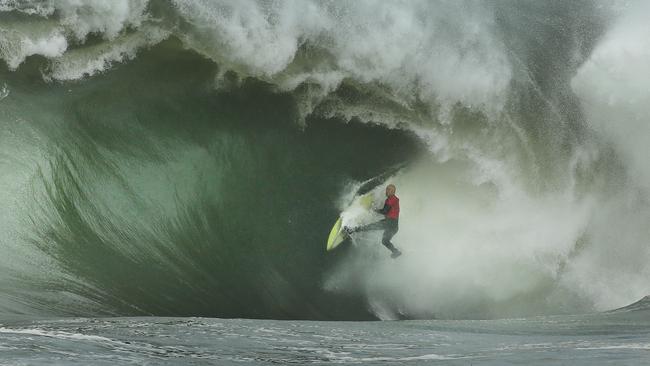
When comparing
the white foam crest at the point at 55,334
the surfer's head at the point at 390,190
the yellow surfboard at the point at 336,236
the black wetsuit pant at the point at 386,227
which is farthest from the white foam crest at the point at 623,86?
the white foam crest at the point at 55,334

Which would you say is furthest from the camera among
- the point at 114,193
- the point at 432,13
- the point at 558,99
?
Result: the point at 558,99

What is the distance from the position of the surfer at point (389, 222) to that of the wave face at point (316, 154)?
10.9 inches

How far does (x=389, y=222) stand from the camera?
1048 cm

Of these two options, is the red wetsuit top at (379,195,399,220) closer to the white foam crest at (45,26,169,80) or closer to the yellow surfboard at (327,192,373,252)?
the yellow surfboard at (327,192,373,252)

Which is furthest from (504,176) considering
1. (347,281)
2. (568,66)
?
(347,281)

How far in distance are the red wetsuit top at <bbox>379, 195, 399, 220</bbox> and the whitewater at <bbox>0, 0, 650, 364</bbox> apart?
56cm

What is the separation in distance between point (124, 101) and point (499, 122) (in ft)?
17.5

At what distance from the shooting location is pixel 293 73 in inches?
418

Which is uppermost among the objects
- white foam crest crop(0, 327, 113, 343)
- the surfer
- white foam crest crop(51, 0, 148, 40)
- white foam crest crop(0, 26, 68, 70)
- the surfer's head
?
white foam crest crop(51, 0, 148, 40)

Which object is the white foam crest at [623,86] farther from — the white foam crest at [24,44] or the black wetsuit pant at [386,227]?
the white foam crest at [24,44]

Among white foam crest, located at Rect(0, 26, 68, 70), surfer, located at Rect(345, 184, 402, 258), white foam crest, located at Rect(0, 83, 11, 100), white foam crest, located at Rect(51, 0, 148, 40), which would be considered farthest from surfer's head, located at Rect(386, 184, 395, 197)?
white foam crest, located at Rect(0, 83, 11, 100)

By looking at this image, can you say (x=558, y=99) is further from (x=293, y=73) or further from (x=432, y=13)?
(x=293, y=73)

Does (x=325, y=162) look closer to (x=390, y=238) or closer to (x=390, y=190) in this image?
(x=390, y=190)

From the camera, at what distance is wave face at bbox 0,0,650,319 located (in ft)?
30.9
